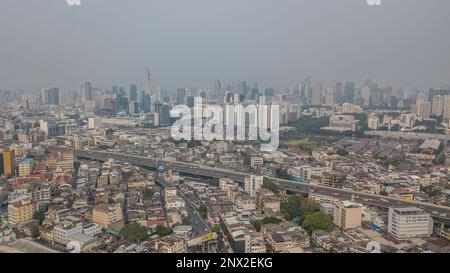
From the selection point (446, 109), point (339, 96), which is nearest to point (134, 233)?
point (446, 109)

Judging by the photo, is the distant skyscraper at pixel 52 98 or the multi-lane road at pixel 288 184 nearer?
the multi-lane road at pixel 288 184

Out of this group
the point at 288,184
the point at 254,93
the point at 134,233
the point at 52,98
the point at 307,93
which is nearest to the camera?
the point at 134,233

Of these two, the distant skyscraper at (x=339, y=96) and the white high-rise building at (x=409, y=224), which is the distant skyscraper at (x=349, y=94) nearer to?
the distant skyscraper at (x=339, y=96)

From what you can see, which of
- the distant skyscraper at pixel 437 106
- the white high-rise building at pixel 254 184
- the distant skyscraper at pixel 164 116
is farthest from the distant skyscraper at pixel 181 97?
the distant skyscraper at pixel 437 106

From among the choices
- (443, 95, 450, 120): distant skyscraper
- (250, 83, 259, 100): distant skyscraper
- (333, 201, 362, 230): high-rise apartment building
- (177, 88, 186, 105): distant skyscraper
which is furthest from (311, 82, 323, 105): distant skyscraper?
(333, 201, 362, 230): high-rise apartment building

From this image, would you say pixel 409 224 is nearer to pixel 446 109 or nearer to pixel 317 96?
pixel 446 109

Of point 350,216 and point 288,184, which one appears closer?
point 350,216

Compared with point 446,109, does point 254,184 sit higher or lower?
lower
